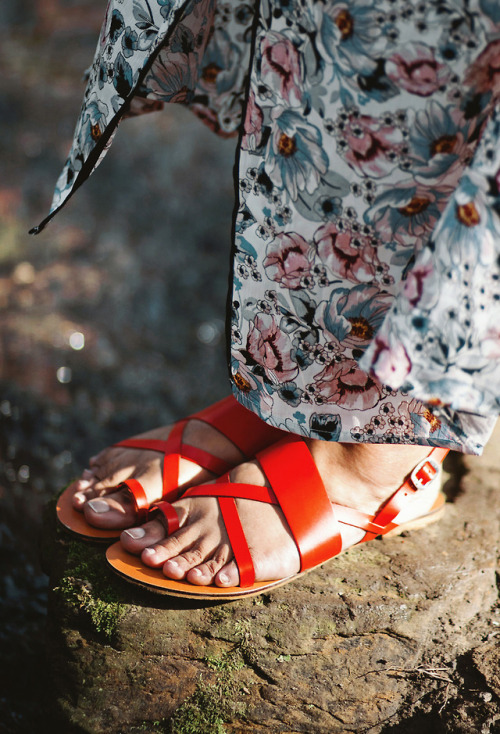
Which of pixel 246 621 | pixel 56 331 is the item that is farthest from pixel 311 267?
pixel 56 331

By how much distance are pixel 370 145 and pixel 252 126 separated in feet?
0.58

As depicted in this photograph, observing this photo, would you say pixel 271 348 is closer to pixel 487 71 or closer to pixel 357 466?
pixel 357 466

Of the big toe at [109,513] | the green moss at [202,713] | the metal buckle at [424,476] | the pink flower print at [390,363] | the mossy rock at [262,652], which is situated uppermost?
the pink flower print at [390,363]

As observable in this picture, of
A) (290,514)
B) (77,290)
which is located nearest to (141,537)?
(290,514)

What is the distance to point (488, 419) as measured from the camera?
907mm

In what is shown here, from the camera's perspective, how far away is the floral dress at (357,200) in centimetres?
73

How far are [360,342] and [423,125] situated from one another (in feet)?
0.94

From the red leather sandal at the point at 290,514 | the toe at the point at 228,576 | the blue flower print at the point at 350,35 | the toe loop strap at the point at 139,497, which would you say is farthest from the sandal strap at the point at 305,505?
the blue flower print at the point at 350,35

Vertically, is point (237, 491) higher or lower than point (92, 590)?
higher

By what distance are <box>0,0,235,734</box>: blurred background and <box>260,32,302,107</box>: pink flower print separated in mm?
1101

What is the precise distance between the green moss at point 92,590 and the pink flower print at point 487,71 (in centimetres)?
88

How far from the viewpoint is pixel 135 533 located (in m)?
1.06

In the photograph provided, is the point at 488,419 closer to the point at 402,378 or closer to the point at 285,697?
the point at 402,378

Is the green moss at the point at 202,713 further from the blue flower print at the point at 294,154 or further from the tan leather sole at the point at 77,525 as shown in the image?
the blue flower print at the point at 294,154
